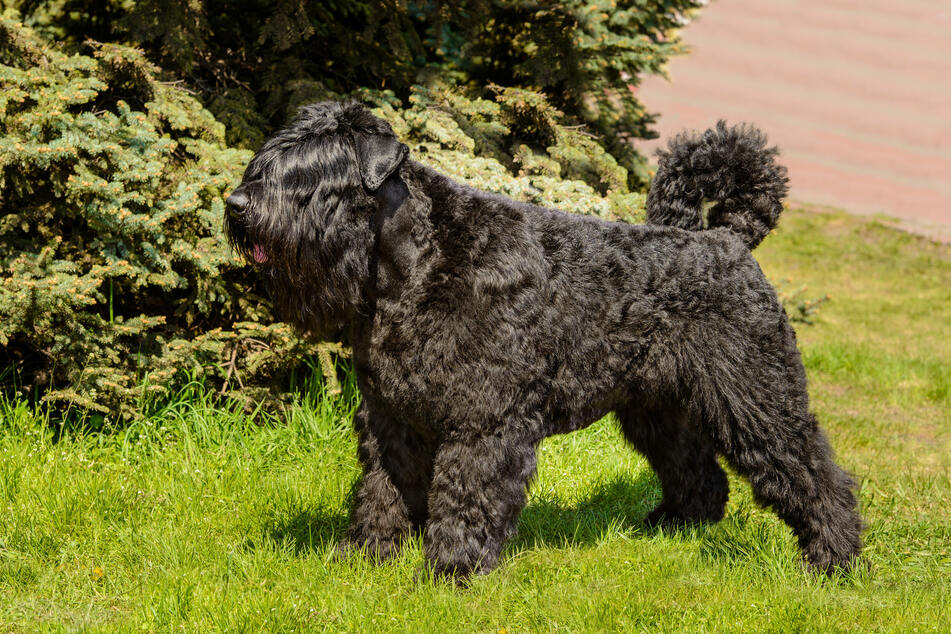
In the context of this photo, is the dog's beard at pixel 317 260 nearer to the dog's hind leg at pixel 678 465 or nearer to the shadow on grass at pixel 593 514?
the shadow on grass at pixel 593 514

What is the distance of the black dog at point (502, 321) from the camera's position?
3.38 metres

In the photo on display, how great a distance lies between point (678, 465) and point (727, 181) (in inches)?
56.5

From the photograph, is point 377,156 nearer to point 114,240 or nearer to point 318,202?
point 318,202

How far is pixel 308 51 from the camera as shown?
6.11m

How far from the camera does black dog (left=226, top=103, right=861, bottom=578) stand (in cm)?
338

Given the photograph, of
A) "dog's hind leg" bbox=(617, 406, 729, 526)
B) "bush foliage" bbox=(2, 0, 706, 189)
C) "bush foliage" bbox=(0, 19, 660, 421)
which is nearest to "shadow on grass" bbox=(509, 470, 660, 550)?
"dog's hind leg" bbox=(617, 406, 729, 526)

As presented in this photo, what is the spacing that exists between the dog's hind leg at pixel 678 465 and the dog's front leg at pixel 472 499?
1139mm

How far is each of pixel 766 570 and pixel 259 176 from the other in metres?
2.71

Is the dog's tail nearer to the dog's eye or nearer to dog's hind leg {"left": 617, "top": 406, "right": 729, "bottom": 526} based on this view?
dog's hind leg {"left": 617, "top": 406, "right": 729, "bottom": 526}

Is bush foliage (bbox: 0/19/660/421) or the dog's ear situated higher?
the dog's ear

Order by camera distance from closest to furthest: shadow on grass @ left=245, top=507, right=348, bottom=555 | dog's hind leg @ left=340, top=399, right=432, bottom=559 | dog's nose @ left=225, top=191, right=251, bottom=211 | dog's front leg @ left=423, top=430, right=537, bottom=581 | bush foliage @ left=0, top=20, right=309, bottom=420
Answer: dog's nose @ left=225, top=191, right=251, bottom=211, dog's front leg @ left=423, top=430, right=537, bottom=581, dog's hind leg @ left=340, top=399, right=432, bottom=559, shadow on grass @ left=245, top=507, right=348, bottom=555, bush foliage @ left=0, top=20, right=309, bottom=420

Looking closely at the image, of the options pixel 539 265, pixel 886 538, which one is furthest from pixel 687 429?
pixel 539 265

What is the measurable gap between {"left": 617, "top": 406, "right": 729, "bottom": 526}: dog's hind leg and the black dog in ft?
1.44

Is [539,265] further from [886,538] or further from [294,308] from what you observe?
[886,538]
